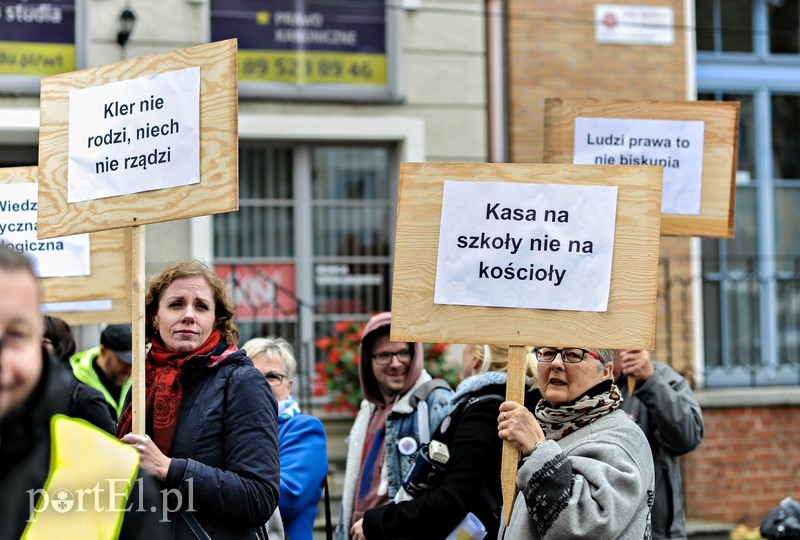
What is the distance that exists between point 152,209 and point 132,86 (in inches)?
17.6

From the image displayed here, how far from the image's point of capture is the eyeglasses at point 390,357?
4969mm

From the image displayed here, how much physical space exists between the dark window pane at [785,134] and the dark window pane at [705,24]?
0.87 metres

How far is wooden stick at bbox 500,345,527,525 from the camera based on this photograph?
3594mm

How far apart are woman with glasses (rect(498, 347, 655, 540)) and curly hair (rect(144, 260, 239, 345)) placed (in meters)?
0.97

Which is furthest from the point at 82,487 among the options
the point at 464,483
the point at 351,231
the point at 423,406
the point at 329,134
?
the point at 351,231

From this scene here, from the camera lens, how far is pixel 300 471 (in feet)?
14.6

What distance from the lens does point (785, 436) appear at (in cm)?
991

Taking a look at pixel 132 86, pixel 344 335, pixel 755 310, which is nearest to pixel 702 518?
pixel 755 310

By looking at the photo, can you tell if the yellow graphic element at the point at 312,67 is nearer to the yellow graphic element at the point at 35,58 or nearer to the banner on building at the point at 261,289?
the yellow graphic element at the point at 35,58

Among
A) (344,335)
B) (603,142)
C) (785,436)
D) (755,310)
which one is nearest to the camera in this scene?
(603,142)

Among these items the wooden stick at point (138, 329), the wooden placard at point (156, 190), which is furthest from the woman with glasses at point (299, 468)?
the wooden placard at point (156, 190)

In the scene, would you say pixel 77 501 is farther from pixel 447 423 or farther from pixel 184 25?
pixel 184 25

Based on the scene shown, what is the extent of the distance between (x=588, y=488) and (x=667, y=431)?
1.52 m

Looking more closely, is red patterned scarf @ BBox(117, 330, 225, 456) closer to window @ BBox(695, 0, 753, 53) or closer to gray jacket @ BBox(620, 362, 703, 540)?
gray jacket @ BBox(620, 362, 703, 540)
